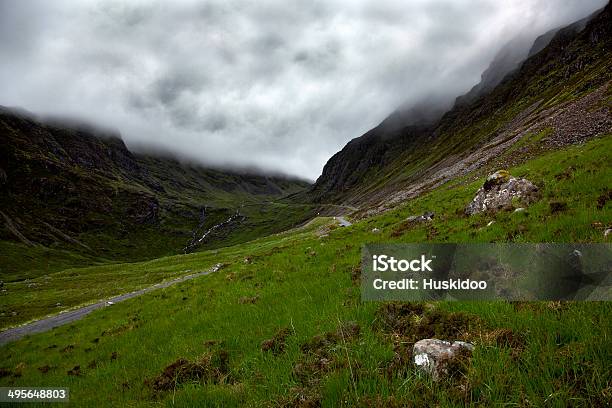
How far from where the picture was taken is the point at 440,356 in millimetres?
4957

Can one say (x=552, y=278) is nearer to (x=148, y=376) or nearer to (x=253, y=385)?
(x=253, y=385)

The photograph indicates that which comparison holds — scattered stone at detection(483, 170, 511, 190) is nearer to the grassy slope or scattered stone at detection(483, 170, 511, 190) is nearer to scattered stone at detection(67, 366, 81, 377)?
the grassy slope

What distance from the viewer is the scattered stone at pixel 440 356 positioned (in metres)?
4.77

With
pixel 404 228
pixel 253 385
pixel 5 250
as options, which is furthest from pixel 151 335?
pixel 5 250

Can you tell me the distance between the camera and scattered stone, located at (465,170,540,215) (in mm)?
16366

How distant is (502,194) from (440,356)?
1602 centimetres

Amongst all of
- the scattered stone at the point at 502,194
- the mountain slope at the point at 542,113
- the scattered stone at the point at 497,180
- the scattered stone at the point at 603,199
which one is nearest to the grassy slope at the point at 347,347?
the scattered stone at the point at 603,199

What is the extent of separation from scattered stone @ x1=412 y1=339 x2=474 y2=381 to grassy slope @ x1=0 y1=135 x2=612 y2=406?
20 cm

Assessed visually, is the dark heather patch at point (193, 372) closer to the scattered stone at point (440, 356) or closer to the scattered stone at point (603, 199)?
the scattered stone at point (440, 356)

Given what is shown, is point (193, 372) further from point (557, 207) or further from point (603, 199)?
point (603, 199)

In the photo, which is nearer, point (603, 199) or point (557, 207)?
point (603, 199)

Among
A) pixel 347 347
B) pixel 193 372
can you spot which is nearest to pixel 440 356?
pixel 347 347

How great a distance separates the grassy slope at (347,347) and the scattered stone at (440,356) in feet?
0.64

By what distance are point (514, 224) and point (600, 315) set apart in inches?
314
